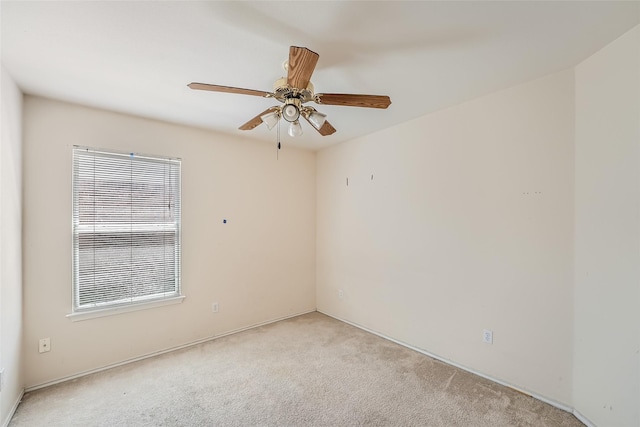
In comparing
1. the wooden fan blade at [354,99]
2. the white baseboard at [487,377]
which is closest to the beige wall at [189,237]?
the white baseboard at [487,377]

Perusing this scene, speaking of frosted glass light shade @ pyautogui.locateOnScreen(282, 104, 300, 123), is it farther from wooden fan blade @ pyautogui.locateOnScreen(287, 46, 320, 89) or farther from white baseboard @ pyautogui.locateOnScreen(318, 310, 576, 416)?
white baseboard @ pyautogui.locateOnScreen(318, 310, 576, 416)

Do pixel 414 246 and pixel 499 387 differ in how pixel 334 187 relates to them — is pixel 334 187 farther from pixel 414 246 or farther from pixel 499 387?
pixel 499 387

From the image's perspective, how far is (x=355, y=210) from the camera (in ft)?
11.9

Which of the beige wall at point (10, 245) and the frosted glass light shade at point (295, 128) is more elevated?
the frosted glass light shade at point (295, 128)

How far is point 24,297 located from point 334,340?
2798 millimetres

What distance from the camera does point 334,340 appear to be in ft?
10.4

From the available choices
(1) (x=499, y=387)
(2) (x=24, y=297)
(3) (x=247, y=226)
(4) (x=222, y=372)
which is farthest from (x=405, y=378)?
(2) (x=24, y=297)

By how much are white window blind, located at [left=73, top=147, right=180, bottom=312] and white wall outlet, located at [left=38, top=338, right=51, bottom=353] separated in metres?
0.28

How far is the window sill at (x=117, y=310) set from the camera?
247 centimetres

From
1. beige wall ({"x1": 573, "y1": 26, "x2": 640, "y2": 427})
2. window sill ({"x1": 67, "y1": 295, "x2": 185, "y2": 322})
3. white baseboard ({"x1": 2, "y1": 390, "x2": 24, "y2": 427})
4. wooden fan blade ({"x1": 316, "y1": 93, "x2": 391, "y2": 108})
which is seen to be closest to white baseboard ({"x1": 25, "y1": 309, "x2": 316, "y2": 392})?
white baseboard ({"x1": 2, "y1": 390, "x2": 24, "y2": 427})

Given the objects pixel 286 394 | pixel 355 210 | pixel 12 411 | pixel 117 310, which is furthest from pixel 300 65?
pixel 12 411

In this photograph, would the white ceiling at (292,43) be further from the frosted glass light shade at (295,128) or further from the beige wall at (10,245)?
the frosted glass light shade at (295,128)

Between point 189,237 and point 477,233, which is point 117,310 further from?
point 477,233

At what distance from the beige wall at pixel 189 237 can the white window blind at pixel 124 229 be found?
87 mm
